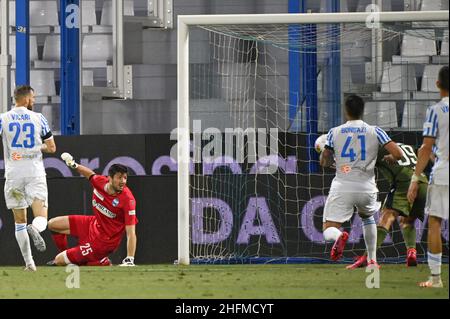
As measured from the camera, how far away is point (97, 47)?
17500 millimetres

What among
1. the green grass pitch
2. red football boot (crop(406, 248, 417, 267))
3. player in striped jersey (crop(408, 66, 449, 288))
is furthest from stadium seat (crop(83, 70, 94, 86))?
player in striped jersey (crop(408, 66, 449, 288))

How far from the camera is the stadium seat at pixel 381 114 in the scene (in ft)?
46.4

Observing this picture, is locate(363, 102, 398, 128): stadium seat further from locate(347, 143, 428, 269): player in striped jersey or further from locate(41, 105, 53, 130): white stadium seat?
locate(41, 105, 53, 130): white stadium seat

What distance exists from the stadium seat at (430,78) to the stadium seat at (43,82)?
5.13 m

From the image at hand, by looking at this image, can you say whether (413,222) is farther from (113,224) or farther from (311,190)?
(113,224)

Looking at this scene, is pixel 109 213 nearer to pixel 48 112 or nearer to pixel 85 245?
pixel 85 245

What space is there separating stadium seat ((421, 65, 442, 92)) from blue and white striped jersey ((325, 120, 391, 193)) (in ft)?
12.9

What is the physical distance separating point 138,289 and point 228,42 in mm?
5904

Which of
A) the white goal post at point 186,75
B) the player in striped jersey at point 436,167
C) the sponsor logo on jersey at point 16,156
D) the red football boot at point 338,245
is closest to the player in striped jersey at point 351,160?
the red football boot at point 338,245

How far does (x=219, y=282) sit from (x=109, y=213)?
264 centimetres

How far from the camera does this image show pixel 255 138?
1321 cm

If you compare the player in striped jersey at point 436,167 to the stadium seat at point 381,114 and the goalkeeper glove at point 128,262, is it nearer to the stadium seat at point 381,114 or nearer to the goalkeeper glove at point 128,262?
the goalkeeper glove at point 128,262

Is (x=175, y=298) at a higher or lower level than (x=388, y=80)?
lower
